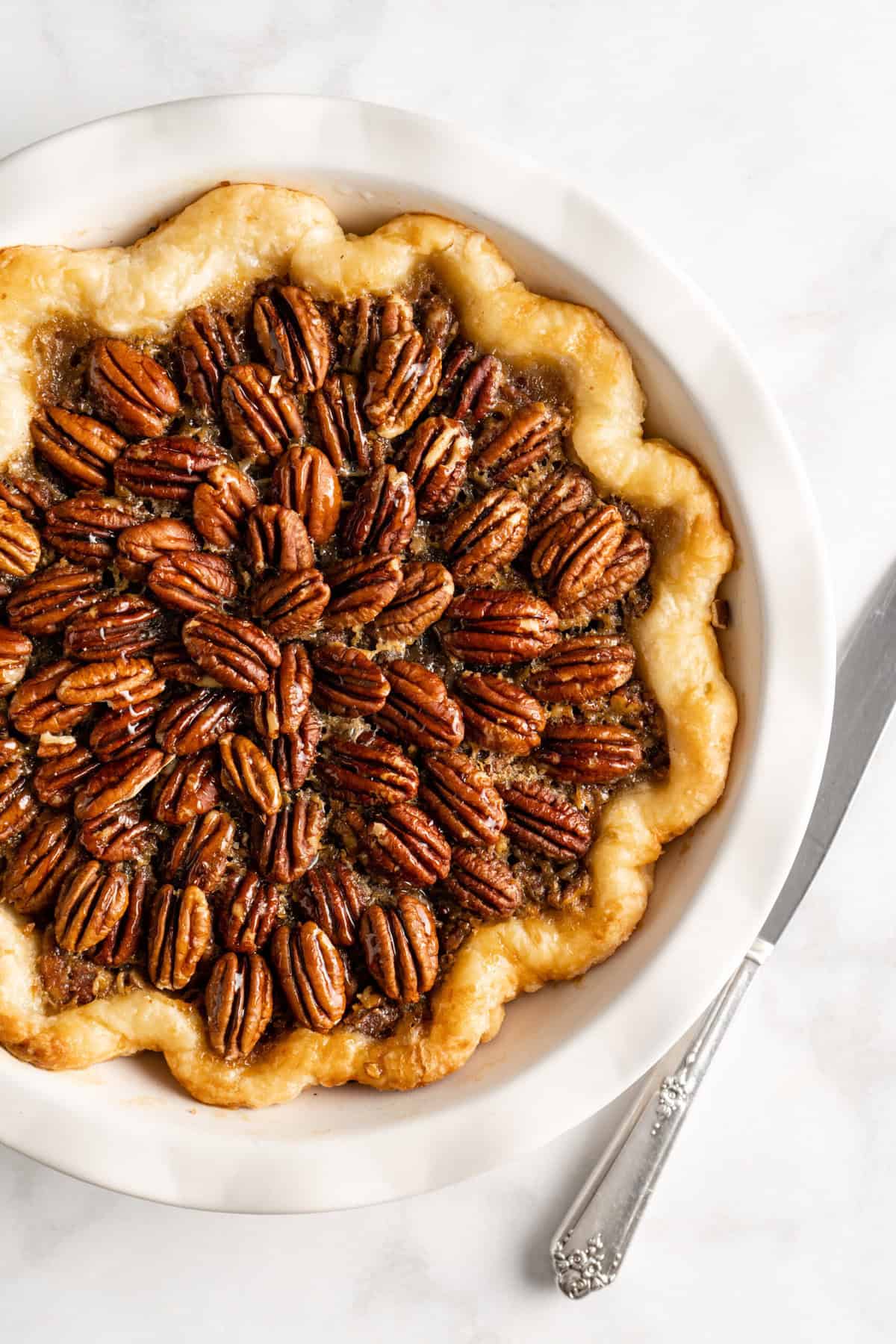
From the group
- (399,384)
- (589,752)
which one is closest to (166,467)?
(399,384)

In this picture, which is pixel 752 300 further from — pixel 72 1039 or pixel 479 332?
pixel 72 1039

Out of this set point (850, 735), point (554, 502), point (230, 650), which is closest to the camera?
point (230, 650)

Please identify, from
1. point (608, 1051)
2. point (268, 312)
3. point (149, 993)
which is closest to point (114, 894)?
point (149, 993)

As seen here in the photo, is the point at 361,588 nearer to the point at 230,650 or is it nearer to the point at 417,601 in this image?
the point at 417,601

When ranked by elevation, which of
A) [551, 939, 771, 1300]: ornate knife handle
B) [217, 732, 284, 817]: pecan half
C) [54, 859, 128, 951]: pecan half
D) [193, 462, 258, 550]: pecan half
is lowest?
[551, 939, 771, 1300]: ornate knife handle

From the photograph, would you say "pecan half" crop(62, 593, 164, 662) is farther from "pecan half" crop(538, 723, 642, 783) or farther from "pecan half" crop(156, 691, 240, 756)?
"pecan half" crop(538, 723, 642, 783)

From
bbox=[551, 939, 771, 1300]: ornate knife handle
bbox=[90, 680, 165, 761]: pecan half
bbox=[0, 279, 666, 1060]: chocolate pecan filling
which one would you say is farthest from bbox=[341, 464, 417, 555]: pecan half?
bbox=[551, 939, 771, 1300]: ornate knife handle

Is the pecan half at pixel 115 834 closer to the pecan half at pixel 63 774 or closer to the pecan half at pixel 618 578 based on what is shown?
the pecan half at pixel 63 774
